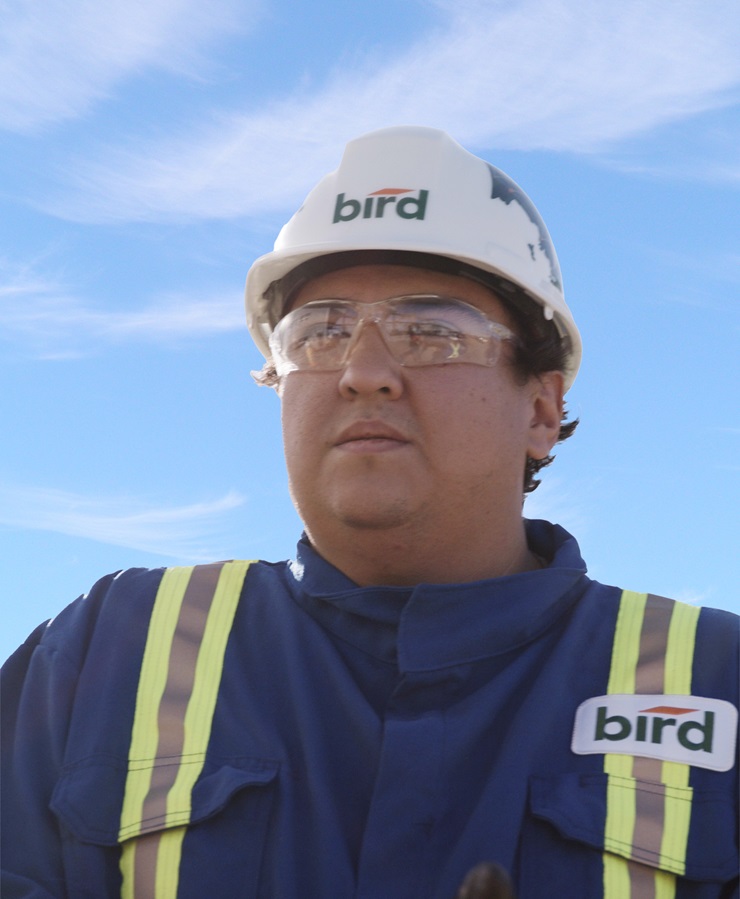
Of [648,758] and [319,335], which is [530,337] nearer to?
[319,335]

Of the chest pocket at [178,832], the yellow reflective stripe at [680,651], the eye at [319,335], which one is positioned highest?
the eye at [319,335]

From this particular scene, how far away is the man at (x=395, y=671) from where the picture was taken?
3.15 m

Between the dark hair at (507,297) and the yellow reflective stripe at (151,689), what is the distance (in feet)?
3.53

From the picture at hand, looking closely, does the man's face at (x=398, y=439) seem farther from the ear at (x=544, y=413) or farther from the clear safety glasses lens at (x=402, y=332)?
the ear at (x=544, y=413)

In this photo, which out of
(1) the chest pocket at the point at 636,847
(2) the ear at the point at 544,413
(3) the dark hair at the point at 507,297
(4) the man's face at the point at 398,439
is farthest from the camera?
(2) the ear at the point at 544,413

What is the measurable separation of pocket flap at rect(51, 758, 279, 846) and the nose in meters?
1.11

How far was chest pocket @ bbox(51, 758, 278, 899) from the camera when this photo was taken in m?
3.15

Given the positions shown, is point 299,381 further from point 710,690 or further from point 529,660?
point 710,690

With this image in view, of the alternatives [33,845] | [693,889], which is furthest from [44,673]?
[693,889]

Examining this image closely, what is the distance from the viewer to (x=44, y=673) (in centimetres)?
359

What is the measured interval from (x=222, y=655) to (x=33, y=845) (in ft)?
2.35

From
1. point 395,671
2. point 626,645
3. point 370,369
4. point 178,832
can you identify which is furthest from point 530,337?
point 178,832

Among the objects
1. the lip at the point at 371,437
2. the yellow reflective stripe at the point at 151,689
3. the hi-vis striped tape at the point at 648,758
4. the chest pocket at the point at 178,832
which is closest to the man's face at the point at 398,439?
the lip at the point at 371,437

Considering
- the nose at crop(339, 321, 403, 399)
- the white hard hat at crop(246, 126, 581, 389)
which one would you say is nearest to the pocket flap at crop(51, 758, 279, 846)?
the nose at crop(339, 321, 403, 399)
